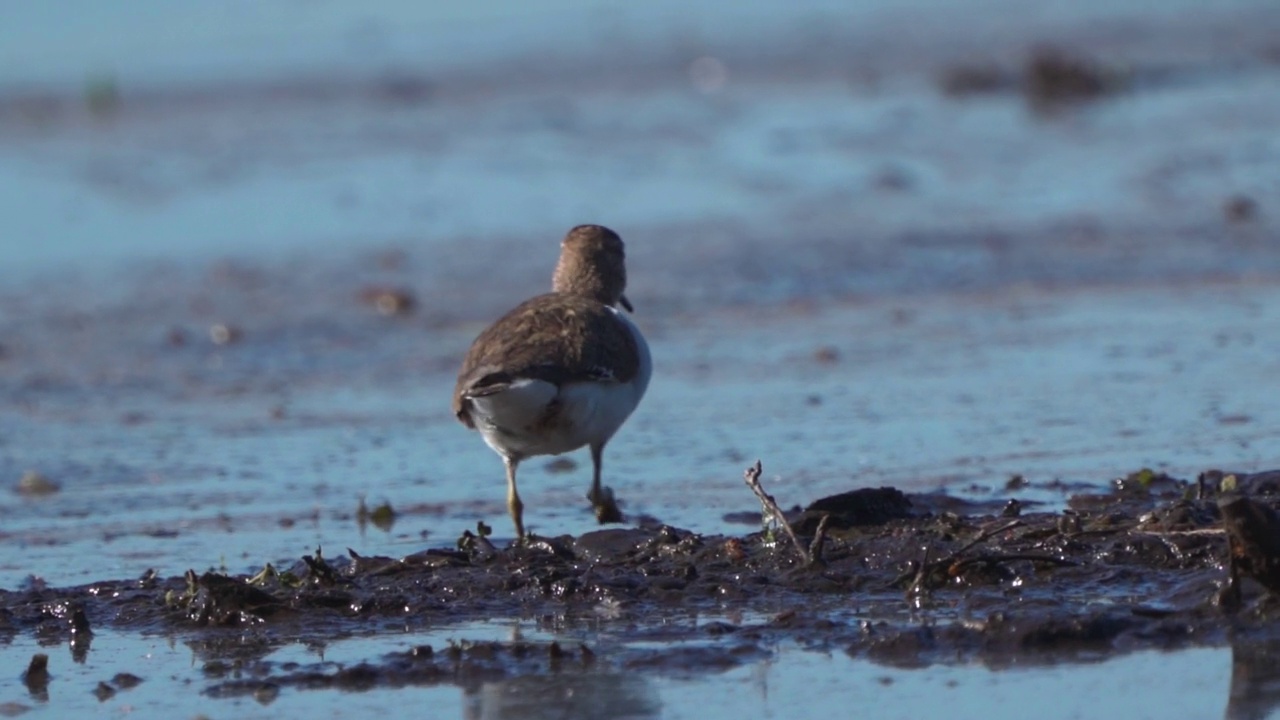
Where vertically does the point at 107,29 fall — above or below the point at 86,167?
above

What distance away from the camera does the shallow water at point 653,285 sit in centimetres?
642

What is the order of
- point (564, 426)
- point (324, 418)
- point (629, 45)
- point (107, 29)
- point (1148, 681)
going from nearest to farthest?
point (1148, 681), point (564, 426), point (324, 418), point (629, 45), point (107, 29)

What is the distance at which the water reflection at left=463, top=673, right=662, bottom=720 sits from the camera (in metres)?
4.20

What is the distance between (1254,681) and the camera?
417 cm

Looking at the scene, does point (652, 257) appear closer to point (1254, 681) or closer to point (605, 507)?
point (605, 507)

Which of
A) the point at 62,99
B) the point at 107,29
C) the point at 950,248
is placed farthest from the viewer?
the point at 107,29

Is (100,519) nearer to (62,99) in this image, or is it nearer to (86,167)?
(86,167)

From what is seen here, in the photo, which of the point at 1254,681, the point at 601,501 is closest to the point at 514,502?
the point at 601,501

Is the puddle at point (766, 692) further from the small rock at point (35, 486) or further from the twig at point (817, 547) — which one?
the small rock at point (35, 486)

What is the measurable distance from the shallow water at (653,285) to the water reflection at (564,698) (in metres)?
0.02

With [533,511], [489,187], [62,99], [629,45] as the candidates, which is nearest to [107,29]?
[62,99]

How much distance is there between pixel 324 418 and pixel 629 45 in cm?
1226

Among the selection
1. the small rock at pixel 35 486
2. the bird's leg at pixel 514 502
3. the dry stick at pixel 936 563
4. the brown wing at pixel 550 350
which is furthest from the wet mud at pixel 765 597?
the small rock at pixel 35 486

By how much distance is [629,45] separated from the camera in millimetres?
19891
